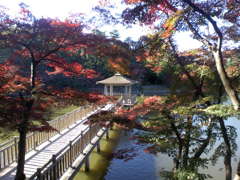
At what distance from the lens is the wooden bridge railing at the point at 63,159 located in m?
4.73

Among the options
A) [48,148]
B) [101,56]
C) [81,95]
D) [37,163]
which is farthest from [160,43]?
[48,148]

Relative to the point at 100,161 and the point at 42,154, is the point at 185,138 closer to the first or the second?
the point at 42,154

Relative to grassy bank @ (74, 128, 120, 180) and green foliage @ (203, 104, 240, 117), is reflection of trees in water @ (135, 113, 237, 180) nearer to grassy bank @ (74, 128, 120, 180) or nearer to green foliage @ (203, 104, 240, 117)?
green foliage @ (203, 104, 240, 117)

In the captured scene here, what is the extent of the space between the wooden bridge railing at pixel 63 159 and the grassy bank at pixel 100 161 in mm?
966

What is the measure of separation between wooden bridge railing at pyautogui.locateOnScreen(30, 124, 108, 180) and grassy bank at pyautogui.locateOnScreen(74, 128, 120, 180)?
966 mm

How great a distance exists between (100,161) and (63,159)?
3815 mm

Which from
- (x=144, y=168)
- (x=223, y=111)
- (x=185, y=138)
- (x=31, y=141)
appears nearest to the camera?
→ (x=223, y=111)

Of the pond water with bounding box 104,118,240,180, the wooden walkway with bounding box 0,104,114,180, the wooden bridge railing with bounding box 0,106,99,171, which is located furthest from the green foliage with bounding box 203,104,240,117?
the pond water with bounding box 104,118,240,180

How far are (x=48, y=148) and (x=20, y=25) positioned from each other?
493 centimetres

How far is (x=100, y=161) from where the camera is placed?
941 cm

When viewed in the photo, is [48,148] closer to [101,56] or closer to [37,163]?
[37,163]

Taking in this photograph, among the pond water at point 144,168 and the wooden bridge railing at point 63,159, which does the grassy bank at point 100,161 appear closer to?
the pond water at point 144,168

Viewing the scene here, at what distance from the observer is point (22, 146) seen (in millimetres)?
4434

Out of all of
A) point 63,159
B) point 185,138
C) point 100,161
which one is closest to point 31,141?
point 63,159
